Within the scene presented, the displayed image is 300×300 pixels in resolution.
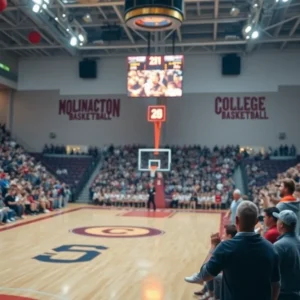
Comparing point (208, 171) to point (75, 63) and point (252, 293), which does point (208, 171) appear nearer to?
point (75, 63)

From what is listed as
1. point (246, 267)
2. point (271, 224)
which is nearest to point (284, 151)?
point (271, 224)

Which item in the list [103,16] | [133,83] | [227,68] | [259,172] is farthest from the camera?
[227,68]

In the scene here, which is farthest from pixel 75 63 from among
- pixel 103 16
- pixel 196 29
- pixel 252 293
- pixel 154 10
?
pixel 252 293

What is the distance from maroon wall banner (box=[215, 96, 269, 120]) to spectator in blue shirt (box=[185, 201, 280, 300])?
78.6 feet

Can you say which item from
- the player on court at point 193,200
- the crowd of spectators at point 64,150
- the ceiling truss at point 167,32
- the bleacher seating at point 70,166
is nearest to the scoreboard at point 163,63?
the ceiling truss at point 167,32

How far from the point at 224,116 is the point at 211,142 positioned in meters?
1.87

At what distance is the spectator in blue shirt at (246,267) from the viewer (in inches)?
96.3

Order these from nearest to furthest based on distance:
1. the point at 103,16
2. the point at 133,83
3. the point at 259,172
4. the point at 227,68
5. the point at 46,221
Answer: the point at 46,221
the point at 133,83
the point at 103,16
the point at 259,172
the point at 227,68

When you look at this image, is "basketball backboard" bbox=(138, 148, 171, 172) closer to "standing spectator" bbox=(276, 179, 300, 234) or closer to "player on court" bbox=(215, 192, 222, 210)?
"player on court" bbox=(215, 192, 222, 210)

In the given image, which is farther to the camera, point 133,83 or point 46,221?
point 133,83

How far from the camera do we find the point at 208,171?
2367 centimetres

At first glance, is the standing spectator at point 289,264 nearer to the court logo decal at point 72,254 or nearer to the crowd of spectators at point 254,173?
the court logo decal at point 72,254

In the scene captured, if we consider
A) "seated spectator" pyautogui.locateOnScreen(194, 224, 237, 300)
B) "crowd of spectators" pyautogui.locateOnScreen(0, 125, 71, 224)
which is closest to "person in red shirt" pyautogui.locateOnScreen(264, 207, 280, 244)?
"seated spectator" pyautogui.locateOnScreen(194, 224, 237, 300)

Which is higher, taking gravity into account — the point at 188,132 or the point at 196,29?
the point at 196,29
